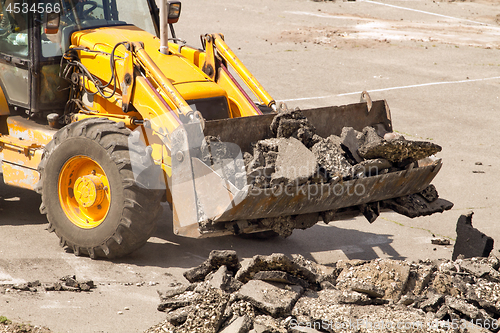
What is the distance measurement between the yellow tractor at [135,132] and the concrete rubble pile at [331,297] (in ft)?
2.39

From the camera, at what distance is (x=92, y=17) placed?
7.79m

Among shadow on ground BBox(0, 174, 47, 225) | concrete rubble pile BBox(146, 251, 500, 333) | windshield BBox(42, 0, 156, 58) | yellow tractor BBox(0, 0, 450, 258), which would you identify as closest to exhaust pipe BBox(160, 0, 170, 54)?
yellow tractor BBox(0, 0, 450, 258)

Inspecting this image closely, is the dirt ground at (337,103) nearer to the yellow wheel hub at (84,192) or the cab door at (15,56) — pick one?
the yellow wheel hub at (84,192)

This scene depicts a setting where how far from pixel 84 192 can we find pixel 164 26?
2211 millimetres

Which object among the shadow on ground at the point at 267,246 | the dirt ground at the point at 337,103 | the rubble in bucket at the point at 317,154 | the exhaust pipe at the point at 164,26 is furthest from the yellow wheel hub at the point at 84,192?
the exhaust pipe at the point at 164,26

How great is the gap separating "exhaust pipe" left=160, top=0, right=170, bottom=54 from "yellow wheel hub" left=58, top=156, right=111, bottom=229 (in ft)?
5.74

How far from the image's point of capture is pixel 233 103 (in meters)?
7.49

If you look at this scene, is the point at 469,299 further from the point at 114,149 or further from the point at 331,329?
the point at 114,149

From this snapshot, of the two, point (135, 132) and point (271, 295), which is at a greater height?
point (135, 132)

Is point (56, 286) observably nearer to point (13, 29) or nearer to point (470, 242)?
point (13, 29)

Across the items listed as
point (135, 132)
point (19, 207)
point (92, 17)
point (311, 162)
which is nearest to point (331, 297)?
point (311, 162)

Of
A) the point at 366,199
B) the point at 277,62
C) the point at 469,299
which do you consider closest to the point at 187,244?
the point at 366,199

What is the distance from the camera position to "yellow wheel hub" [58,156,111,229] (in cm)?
654

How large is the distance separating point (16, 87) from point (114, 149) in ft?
7.63
